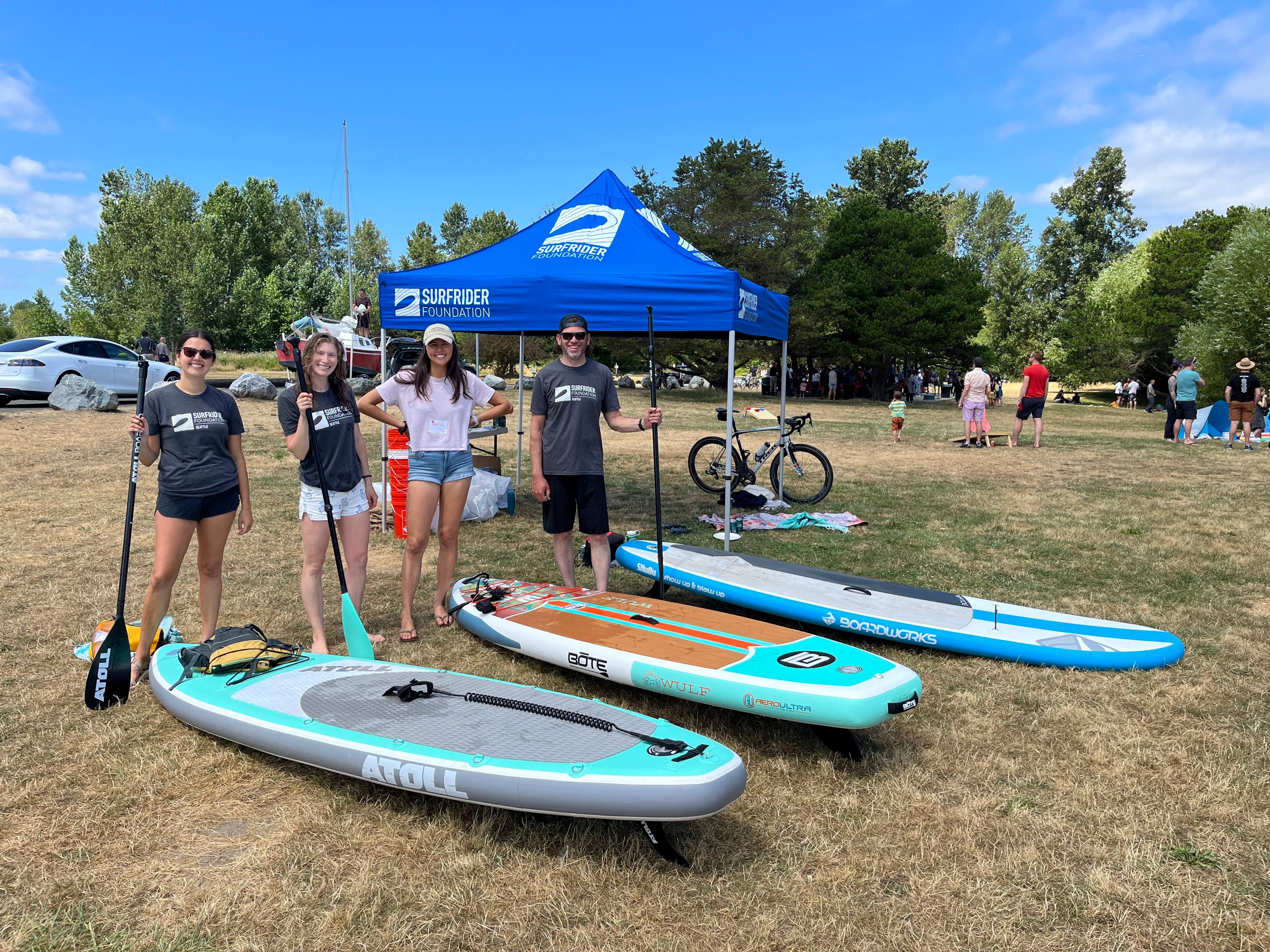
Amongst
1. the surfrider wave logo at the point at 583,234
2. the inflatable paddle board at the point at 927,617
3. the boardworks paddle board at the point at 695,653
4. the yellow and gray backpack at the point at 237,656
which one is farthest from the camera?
the surfrider wave logo at the point at 583,234

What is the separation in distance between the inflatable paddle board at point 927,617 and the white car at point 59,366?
46.3ft

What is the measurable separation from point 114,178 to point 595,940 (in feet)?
160

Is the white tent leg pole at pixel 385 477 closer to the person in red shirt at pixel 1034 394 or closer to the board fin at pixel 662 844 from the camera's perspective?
the board fin at pixel 662 844

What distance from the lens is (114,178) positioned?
39.8 metres

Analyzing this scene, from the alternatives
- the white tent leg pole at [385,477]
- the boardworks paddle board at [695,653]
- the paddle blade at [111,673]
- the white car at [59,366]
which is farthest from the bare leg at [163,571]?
the white car at [59,366]

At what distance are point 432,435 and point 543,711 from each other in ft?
6.73

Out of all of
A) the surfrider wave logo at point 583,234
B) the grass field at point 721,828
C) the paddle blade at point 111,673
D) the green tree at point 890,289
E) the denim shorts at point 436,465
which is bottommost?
the grass field at point 721,828

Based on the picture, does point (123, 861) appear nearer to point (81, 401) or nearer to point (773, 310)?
point (773, 310)

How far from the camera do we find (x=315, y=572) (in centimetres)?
435

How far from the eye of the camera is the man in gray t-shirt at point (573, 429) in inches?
195

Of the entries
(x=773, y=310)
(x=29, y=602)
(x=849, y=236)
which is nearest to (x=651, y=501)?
(x=773, y=310)

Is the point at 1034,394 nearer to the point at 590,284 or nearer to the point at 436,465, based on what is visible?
the point at 590,284

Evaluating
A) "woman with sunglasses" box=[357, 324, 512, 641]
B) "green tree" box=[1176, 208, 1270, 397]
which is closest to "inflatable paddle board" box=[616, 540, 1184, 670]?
"woman with sunglasses" box=[357, 324, 512, 641]

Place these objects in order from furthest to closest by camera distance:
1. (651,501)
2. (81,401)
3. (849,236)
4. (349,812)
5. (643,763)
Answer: (849,236)
(81,401)
(651,501)
(349,812)
(643,763)
